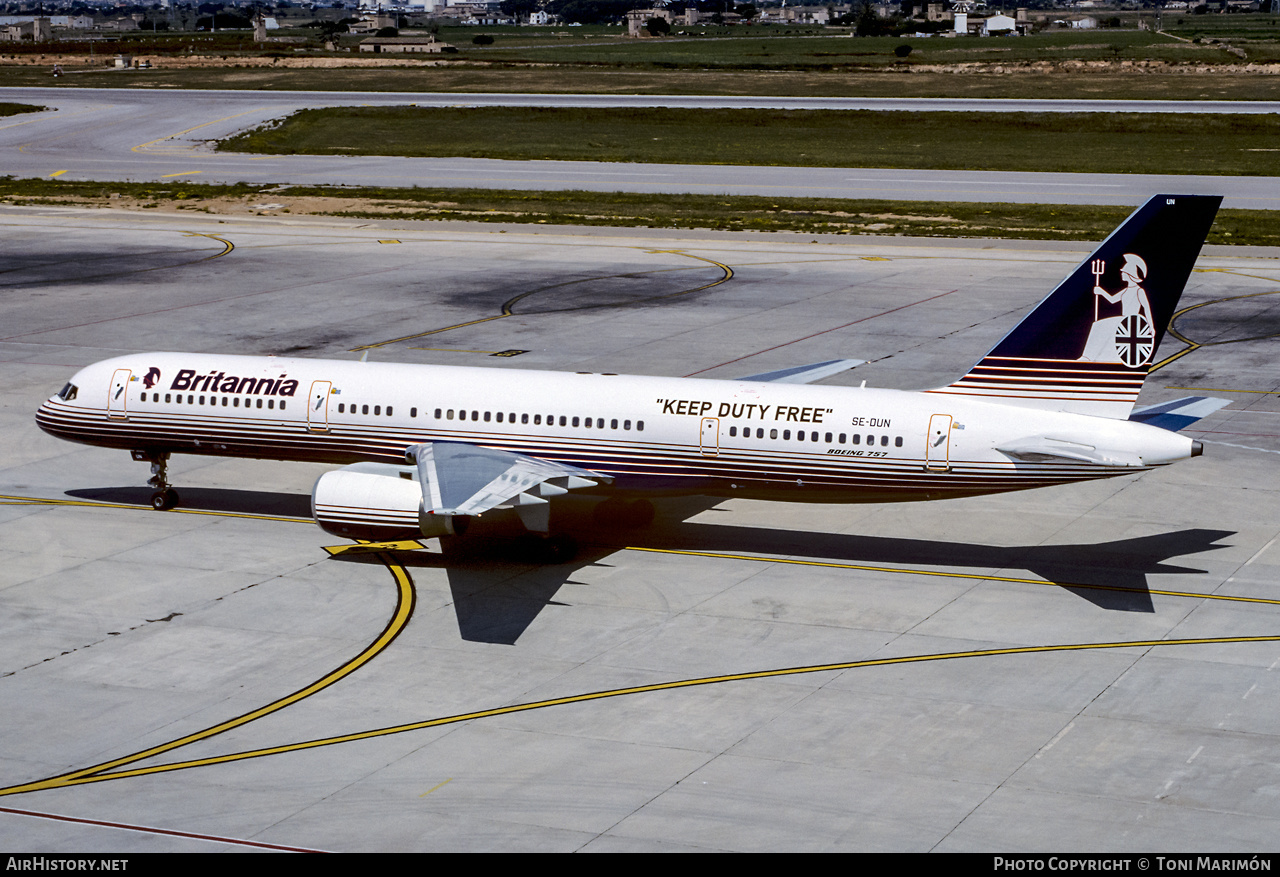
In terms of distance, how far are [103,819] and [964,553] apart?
870 inches

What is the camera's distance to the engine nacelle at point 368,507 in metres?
34.2

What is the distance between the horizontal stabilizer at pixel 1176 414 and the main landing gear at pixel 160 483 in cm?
2576

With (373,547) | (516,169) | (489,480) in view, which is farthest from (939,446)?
(516,169)

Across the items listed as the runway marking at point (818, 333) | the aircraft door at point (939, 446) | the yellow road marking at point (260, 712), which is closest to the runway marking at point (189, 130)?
the runway marking at point (818, 333)

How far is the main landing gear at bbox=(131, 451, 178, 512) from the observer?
1583 inches

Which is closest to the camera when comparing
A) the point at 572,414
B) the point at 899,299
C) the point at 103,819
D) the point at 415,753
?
the point at 103,819

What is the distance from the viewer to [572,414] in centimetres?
3647

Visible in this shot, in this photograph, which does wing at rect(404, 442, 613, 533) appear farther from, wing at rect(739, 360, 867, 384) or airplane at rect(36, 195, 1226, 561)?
wing at rect(739, 360, 867, 384)

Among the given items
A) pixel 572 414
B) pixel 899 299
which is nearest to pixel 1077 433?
pixel 572 414

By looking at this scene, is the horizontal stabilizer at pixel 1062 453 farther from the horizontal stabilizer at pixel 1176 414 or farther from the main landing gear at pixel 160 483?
the main landing gear at pixel 160 483

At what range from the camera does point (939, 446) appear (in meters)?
34.0

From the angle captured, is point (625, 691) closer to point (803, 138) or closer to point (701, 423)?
point (701, 423)

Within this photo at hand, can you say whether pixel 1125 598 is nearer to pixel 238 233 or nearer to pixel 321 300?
pixel 321 300

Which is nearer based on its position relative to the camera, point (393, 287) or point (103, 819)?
point (103, 819)
